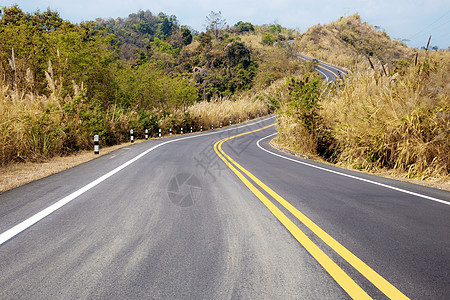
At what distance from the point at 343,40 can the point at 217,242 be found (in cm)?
9315

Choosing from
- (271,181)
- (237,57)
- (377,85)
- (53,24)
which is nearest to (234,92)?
(237,57)

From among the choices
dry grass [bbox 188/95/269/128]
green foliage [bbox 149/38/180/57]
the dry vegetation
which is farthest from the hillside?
green foliage [bbox 149/38/180/57]

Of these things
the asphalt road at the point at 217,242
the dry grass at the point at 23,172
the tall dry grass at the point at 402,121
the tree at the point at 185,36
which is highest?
the tree at the point at 185,36

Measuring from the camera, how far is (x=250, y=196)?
Result: 5016mm

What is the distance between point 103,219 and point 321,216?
2.83 metres

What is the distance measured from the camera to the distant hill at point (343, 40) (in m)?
71.6

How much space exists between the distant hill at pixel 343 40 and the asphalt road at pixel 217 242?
6825 centimetres

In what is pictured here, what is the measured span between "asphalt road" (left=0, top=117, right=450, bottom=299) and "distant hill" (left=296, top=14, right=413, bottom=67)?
68.2m

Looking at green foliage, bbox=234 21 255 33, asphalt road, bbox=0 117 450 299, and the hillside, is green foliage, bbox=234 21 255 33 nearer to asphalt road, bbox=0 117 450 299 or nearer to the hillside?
the hillside

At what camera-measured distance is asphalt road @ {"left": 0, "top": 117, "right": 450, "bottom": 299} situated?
217cm

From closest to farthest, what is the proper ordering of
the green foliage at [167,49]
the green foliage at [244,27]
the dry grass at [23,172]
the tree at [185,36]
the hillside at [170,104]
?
the dry grass at [23,172] → the hillside at [170,104] → the green foliage at [167,49] → the tree at [185,36] → the green foliage at [244,27]

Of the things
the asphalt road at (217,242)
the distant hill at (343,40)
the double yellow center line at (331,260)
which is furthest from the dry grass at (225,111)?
the distant hill at (343,40)

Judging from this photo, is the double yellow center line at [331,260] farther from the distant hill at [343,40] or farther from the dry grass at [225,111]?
the distant hill at [343,40]

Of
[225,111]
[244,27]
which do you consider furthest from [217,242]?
[244,27]
